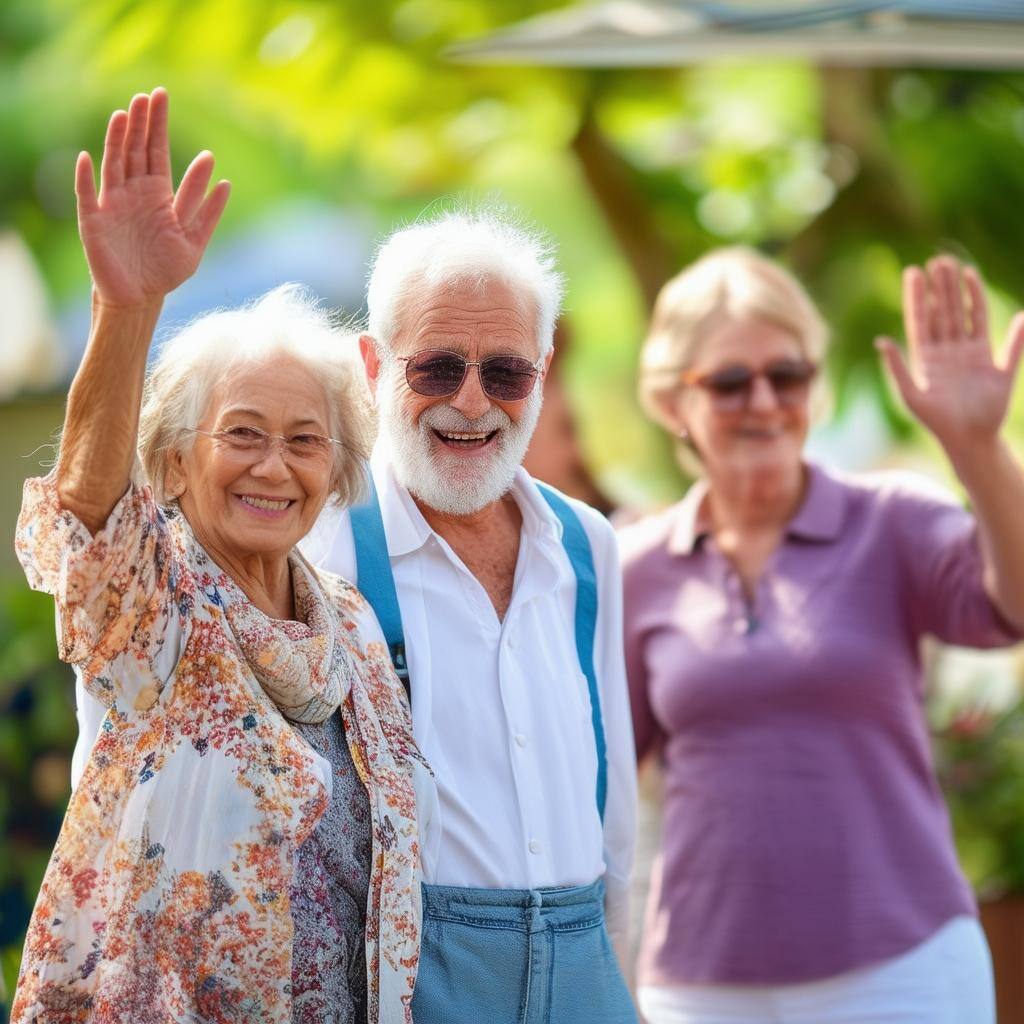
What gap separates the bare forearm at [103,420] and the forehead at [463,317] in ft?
2.53

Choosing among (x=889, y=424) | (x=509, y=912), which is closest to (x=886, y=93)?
(x=889, y=424)

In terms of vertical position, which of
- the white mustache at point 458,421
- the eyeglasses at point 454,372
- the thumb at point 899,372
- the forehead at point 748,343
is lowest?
the white mustache at point 458,421

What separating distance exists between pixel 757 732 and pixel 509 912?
1.10 meters

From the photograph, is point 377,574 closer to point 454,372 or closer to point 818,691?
point 454,372

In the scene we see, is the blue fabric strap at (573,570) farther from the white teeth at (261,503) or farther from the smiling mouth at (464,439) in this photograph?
the white teeth at (261,503)

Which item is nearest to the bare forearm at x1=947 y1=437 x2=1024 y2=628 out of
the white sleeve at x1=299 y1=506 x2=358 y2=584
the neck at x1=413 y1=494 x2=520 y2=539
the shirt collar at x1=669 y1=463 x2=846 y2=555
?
the shirt collar at x1=669 y1=463 x2=846 y2=555

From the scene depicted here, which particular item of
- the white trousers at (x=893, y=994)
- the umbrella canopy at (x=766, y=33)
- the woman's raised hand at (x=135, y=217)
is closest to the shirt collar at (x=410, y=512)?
the woman's raised hand at (x=135, y=217)

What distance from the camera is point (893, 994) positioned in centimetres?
372

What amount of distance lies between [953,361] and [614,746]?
117 cm

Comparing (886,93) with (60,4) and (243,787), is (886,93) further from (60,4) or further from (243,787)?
(243,787)

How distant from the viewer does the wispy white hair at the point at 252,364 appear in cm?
282

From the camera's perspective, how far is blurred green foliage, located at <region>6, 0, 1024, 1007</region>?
6.83 m

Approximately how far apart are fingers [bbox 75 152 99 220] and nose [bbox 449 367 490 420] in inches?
33.5

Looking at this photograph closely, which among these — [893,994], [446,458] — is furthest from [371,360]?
[893,994]
